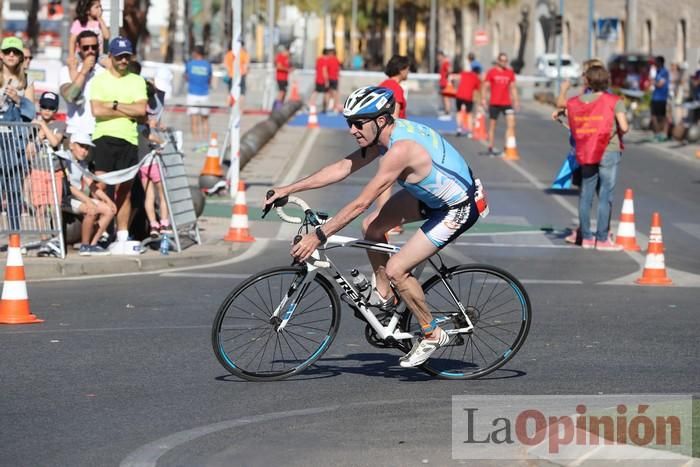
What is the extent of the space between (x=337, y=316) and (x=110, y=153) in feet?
19.5

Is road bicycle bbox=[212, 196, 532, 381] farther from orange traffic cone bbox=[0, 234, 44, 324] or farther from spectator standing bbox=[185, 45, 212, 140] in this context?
spectator standing bbox=[185, 45, 212, 140]

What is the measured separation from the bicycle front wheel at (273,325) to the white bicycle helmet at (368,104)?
940 millimetres

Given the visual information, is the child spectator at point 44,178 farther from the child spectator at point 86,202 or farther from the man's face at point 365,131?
the man's face at point 365,131

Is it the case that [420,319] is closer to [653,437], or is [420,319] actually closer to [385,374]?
[385,374]

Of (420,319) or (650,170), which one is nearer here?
(420,319)

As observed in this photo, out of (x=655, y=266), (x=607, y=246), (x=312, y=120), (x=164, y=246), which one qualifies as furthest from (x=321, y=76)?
(x=655, y=266)

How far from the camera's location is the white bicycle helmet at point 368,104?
26.2ft

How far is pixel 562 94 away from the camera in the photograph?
17.9 m

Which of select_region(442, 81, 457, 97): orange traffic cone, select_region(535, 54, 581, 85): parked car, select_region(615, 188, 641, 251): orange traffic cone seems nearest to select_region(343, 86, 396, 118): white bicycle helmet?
select_region(615, 188, 641, 251): orange traffic cone

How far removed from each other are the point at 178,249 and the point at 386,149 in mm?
6678

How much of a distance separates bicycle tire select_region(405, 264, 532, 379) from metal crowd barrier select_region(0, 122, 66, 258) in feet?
19.6

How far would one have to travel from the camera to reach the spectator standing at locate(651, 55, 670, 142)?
3497 cm

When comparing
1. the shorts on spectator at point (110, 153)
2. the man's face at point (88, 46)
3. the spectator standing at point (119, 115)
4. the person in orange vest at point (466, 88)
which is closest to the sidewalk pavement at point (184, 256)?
the spectator standing at point (119, 115)

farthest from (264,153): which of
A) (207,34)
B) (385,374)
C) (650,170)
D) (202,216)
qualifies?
(207,34)
